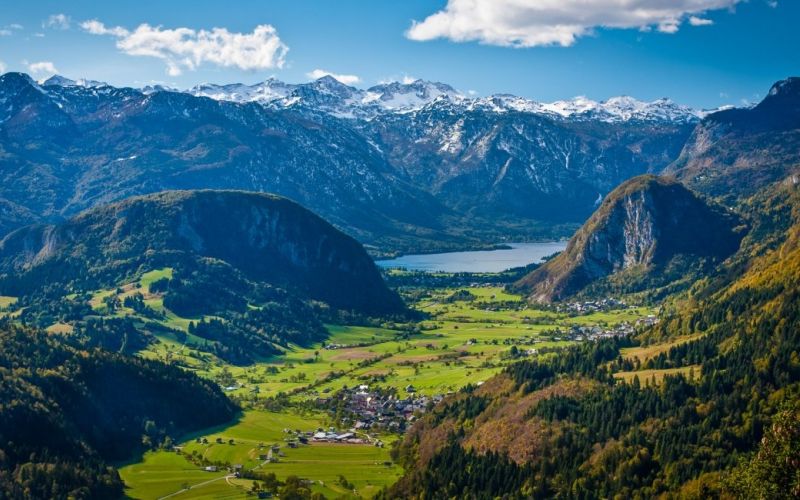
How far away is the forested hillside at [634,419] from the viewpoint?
106562 mm

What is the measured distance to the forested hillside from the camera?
106562 mm

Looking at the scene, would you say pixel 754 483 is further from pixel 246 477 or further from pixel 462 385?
pixel 462 385

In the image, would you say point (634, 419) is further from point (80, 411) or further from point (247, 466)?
point (80, 411)

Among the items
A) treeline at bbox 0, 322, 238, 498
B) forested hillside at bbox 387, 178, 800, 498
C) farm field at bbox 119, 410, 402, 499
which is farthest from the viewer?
farm field at bbox 119, 410, 402, 499

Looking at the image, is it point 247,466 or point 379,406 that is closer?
point 247,466

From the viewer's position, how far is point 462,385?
583 ft

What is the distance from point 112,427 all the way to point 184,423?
16287 mm

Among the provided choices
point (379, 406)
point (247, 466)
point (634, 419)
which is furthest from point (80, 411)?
point (634, 419)

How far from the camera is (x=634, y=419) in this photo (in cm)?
12212

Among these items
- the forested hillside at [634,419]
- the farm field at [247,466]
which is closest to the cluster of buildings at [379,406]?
the farm field at [247,466]

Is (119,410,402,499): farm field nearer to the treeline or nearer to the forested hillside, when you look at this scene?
the treeline

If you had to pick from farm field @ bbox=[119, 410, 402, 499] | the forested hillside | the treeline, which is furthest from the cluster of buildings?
the treeline

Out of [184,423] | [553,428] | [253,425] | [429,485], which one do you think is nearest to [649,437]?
[553,428]

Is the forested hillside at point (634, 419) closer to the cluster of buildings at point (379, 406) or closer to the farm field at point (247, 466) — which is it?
the farm field at point (247, 466)
